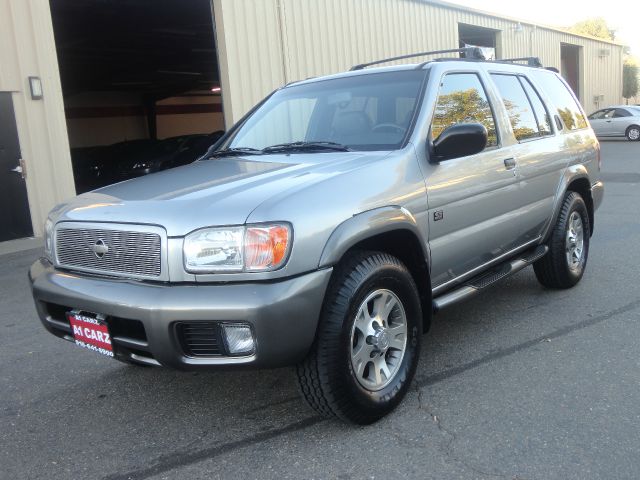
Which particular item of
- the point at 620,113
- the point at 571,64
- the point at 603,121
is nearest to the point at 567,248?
the point at 620,113

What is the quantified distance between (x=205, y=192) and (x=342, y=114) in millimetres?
1392

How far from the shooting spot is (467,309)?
5086 mm

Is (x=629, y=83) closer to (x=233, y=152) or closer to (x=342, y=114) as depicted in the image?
(x=342, y=114)

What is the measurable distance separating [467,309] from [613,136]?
23.9 metres

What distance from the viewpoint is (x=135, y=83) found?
2734 centimetres

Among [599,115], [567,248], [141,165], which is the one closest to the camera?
[567,248]

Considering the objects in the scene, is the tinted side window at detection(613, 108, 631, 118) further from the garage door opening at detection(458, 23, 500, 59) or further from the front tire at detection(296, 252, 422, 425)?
the front tire at detection(296, 252, 422, 425)

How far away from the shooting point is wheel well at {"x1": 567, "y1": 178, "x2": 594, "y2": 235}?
545 cm

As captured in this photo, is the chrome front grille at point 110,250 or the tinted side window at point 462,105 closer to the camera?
the chrome front grille at point 110,250

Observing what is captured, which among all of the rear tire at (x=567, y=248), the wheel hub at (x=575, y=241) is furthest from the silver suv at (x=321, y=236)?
the wheel hub at (x=575, y=241)

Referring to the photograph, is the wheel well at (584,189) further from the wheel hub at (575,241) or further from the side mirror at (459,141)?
the side mirror at (459,141)

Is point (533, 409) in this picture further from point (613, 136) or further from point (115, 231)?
point (613, 136)

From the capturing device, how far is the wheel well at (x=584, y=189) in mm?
5445

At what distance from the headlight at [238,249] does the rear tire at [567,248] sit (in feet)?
10.3
